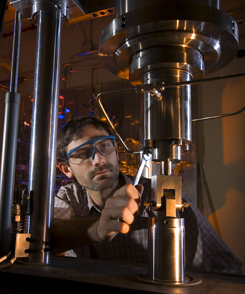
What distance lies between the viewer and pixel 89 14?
31.9 inches

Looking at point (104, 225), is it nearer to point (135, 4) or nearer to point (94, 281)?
point (94, 281)

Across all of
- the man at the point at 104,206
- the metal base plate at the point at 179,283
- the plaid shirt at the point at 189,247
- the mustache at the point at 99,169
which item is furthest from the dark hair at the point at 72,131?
the metal base plate at the point at 179,283

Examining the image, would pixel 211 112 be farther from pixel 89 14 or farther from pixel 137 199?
pixel 137 199

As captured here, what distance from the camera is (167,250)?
0.47 meters

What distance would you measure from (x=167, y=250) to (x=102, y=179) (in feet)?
4.24

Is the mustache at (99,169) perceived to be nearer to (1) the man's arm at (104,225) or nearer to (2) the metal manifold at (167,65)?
(1) the man's arm at (104,225)

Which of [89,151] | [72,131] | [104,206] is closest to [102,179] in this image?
[89,151]

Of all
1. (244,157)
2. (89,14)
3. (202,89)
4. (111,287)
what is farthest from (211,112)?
(111,287)

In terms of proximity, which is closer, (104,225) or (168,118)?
(168,118)

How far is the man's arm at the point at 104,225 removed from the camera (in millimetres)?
557

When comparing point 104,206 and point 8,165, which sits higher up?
point 8,165

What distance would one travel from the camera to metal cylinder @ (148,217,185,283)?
1.54ft

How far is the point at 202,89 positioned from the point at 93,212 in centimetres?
185

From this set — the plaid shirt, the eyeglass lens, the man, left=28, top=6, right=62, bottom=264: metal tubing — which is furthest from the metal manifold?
the eyeglass lens
